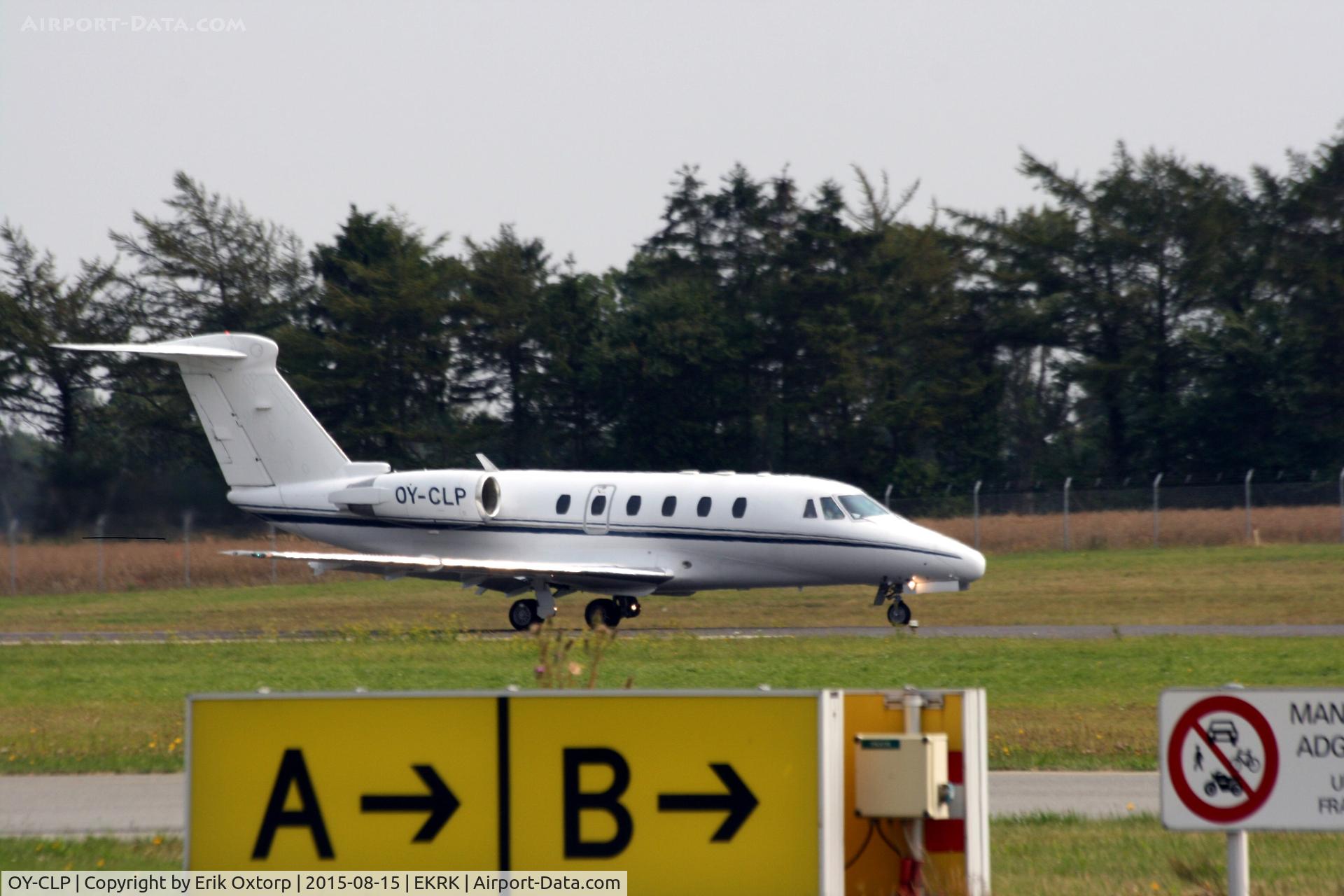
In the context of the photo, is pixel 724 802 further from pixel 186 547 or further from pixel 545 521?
pixel 186 547

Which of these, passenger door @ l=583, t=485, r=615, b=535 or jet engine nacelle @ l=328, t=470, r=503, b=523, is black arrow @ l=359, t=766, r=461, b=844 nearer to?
passenger door @ l=583, t=485, r=615, b=535

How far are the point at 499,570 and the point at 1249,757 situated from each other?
2067 cm

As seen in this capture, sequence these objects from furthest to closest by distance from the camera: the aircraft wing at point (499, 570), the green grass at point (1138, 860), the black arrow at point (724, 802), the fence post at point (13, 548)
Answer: the fence post at point (13, 548) < the aircraft wing at point (499, 570) < the green grass at point (1138, 860) < the black arrow at point (724, 802)

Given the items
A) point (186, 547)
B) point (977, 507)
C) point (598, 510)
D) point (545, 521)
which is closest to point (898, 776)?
point (598, 510)

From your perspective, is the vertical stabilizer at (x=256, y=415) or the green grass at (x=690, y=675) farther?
the vertical stabilizer at (x=256, y=415)

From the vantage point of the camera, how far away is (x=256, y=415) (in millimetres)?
29188

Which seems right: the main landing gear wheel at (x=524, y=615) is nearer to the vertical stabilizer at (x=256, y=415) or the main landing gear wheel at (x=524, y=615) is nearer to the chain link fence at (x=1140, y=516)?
the vertical stabilizer at (x=256, y=415)

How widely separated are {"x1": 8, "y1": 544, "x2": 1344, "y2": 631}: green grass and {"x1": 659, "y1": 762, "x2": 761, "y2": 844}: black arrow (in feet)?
62.6

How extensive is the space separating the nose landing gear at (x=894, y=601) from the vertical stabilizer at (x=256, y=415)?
968cm

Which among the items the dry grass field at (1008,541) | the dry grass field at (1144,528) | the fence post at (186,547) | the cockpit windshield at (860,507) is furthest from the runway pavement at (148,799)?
the dry grass field at (1144,528)

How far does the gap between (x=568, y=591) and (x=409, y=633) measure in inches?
151

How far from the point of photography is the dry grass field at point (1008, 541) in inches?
1475

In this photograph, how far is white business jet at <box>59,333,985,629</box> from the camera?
85.2 feet

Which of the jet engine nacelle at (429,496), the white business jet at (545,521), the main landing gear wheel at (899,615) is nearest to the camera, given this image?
the main landing gear wheel at (899,615)
